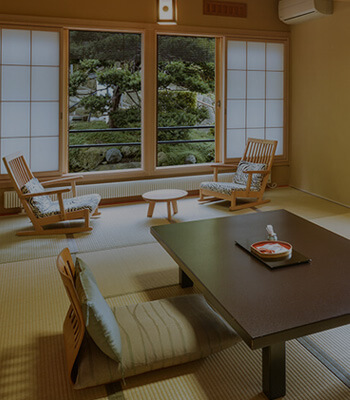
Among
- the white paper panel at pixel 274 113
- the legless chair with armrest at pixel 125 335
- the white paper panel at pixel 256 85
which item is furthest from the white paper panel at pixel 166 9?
the white paper panel at pixel 274 113

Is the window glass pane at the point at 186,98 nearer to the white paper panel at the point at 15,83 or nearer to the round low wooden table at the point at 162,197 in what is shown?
the round low wooden table at the point at 162,197

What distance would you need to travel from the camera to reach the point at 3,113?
4.79 m

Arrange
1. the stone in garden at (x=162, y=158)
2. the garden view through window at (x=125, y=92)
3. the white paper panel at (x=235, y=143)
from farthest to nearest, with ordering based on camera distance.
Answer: the stone in garden at (x=162, y=158) → the garden view through window at (x=125, y=92) → the white paper panel at (x=235, y=143)

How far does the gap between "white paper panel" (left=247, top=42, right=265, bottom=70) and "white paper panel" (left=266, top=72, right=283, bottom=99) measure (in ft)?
0.67

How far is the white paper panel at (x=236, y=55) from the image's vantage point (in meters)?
5.71

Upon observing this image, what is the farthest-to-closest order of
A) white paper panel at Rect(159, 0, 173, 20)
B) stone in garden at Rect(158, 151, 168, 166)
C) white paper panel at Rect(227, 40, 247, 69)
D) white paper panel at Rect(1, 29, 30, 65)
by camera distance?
1. stone in garden at Rect(158, 151, 168, 166)
2. white paper panel at Rect(227, 40, 247, 69)
3. white paper panel at Rect(1, 29, 30, 65)
4. white paper panel at Rect(159, 0, 173, 20)

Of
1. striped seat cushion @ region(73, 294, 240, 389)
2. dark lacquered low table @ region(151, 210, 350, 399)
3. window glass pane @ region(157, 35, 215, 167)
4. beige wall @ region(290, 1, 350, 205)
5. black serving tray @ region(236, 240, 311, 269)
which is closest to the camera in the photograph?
dark lacquered low table @ region(151, 210, 350, 399)

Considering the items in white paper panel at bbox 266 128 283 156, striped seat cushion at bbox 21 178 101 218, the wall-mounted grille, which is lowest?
striped seat cushion at bbox 21 178 101 218

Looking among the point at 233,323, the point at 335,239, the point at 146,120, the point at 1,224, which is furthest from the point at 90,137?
the point at 233,323

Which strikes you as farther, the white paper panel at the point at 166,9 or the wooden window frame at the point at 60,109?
the wooden window frame at the point at 60,109

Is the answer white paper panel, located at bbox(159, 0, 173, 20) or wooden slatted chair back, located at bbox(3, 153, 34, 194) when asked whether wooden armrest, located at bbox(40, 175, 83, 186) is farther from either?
white paper panel, located at bbox(159, 0, 173, 20)

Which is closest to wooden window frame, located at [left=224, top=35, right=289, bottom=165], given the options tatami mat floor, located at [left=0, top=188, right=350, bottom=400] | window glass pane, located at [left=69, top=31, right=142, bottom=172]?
tatami mat floor, located at [left=0, top=188, right=350, bottom=400]

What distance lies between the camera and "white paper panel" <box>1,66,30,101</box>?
187 inches

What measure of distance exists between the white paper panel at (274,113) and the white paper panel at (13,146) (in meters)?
3.42
